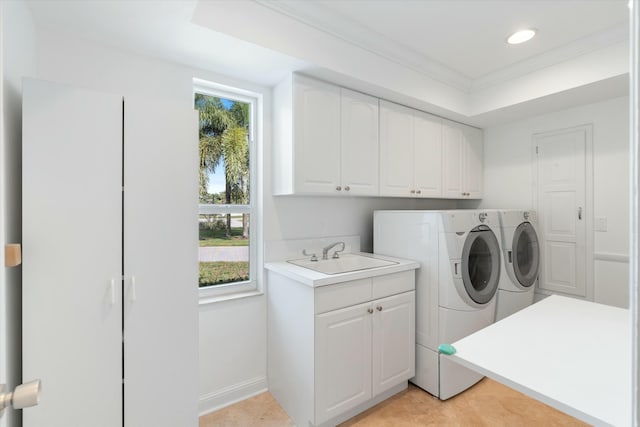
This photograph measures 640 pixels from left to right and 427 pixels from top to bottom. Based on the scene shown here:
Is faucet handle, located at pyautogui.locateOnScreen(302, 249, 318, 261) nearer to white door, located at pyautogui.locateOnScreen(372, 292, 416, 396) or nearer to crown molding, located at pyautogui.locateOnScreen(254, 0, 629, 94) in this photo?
white door, located at pyautogui.locateOnScreen(372, 292, 416, 396)

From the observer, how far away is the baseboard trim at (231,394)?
6.98ft

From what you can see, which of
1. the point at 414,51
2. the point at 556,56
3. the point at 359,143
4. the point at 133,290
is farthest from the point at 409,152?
the point at 133,290

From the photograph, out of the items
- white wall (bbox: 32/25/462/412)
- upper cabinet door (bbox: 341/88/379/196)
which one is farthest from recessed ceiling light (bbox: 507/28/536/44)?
white wall (bbox: 32/25/462/412)

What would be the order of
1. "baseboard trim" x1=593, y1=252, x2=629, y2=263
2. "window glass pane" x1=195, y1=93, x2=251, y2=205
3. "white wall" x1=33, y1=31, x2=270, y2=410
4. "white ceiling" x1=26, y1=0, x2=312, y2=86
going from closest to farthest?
"white ceiling" x1=26, y1=0, x2=312, y2=86, "white wall" x1=33, y1=31, x2=270, y2=410, "window glass pane" x1=195, y1=93, x2=251, y2=205, "baseboard trim" x1=593, y1=252, x2=629, y2=263

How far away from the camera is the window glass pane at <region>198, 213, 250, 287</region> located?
7.45 ft

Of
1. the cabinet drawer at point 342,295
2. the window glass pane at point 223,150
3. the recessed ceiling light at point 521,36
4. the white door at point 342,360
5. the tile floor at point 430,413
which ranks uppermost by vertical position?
the recessed ceiling light at point 521,36

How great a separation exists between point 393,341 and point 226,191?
1.57 m

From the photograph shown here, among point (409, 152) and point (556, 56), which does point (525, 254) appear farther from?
point (556, 56)

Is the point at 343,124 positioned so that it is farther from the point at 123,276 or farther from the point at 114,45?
the point at 123,276

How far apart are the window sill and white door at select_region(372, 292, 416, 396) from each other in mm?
867

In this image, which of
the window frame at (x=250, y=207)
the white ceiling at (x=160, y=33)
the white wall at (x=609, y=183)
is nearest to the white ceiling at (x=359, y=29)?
the white ceiling at (x=160, y=33)

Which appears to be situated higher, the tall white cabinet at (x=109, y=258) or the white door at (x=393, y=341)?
the tall white cabinet at (x=109, y=258)

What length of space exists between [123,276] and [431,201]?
9.62 ft

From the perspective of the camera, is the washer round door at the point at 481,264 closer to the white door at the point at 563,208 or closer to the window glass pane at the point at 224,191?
the white door at the point at 563,208
